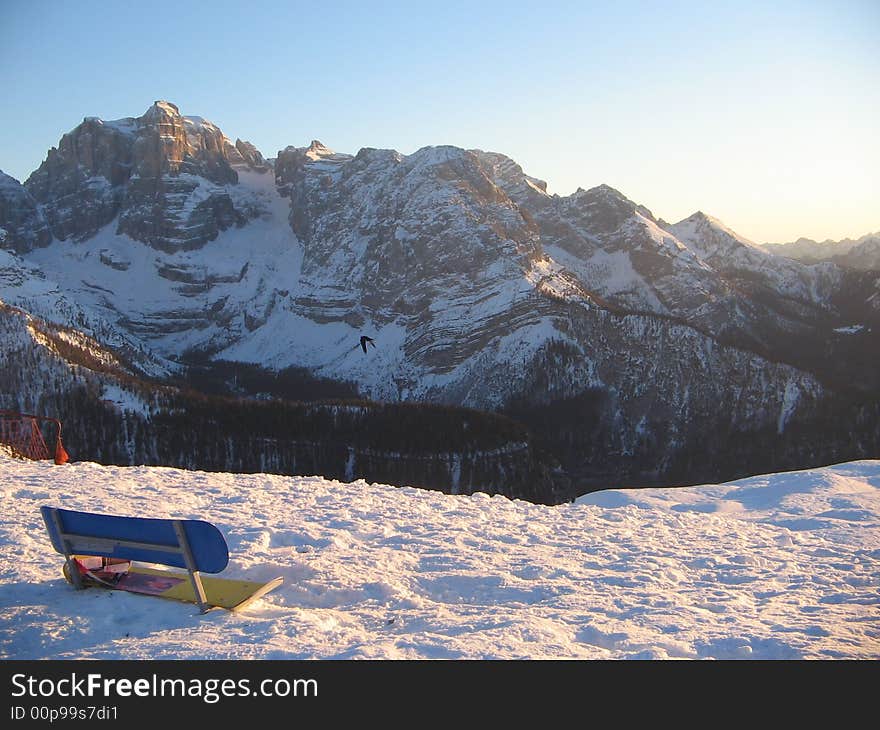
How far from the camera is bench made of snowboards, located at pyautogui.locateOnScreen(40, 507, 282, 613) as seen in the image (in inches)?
425

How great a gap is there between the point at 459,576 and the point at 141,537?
17.6ft

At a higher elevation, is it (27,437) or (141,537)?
(141,537)

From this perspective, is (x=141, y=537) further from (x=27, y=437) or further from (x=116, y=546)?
(x=27, y=437)

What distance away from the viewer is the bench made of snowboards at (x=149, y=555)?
10805 mm

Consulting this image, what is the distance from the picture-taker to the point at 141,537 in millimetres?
11148

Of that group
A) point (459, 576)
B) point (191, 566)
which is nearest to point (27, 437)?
point (191, 566)

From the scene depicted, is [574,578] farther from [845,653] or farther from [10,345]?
[10,345]

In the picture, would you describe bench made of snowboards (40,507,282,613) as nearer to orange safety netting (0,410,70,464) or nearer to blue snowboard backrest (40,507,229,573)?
blue snowboard backrest (40,507,229,573)
